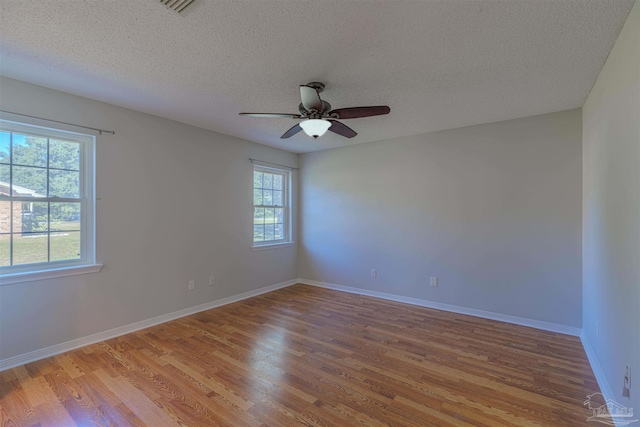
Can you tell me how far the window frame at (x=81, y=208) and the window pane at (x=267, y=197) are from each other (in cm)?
237

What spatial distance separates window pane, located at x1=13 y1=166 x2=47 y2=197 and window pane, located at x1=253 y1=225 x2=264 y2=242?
2545mm

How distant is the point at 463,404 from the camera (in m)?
1.95

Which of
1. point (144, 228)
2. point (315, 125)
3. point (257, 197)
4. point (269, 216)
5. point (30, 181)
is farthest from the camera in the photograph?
point (269, 216)

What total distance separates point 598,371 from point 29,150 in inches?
200

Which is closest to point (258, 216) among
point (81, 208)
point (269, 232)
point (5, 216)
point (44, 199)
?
point (269, 232)

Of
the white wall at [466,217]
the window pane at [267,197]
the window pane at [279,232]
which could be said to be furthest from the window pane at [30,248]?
the white wall at [466,217]

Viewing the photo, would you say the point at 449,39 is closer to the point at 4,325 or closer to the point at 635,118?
the point at 635,118

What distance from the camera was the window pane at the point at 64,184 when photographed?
2.74 meters

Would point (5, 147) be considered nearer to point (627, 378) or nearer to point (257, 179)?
point (257, 179)

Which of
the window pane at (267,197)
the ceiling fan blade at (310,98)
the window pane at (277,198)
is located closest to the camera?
the ceiling fan blade at (310,98)

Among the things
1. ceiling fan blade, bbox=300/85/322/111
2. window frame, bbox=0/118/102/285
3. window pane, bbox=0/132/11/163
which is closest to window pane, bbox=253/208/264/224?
window frame, bbox=0/118/102/285

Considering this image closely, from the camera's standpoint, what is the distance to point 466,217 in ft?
12.3

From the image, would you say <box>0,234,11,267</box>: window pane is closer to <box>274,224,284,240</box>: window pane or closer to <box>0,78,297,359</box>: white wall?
<box>0,78,297,359</box>: white wall

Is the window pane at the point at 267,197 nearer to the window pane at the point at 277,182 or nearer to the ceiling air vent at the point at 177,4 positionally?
the window pane at the point at 277,182
